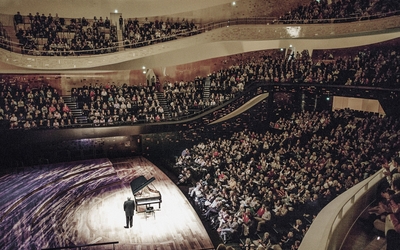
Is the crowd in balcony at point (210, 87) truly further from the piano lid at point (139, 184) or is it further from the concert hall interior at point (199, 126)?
the piano lid at point (139, 184)

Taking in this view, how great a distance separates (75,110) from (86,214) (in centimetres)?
568

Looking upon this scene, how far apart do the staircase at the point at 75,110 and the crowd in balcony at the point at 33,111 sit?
23cm

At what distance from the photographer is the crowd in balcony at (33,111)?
11.1 m

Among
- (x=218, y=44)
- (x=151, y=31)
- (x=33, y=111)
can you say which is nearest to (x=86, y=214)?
(x=33, y=111)

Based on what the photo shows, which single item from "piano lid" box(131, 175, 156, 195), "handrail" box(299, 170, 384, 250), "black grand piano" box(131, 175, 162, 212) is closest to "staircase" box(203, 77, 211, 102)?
"black grand piano" box(131, 175, 162, 212)

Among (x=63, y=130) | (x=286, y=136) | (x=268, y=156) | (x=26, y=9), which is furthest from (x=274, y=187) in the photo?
(x=26, y=9)

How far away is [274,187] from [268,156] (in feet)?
7.19

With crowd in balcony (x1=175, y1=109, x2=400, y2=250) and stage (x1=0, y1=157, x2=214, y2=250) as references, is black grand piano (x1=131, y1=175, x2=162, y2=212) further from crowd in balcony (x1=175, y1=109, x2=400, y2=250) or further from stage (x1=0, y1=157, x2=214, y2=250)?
crowd in balcony (x1=175, y1=109, x2=400, y2=250)

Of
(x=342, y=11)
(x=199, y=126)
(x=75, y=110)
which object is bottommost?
(x=199, y=126)

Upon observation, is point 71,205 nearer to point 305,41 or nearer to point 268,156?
point 268,156

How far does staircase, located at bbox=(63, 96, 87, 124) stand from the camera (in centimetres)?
1228

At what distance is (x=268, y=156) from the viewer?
Result: 10.1 m

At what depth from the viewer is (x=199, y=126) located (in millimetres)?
13422

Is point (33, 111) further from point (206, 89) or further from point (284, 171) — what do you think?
point (284, 171)
